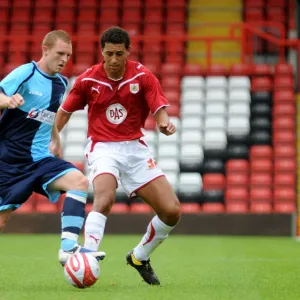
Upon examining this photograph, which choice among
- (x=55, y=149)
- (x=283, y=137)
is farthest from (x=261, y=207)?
(x=55, y=149)

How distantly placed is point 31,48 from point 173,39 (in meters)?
3.73

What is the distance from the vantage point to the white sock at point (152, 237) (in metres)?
7.60

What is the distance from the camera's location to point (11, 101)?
6.80 m

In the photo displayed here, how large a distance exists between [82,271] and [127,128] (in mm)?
1426

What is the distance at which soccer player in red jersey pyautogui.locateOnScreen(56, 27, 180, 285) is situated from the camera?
24.5 feet

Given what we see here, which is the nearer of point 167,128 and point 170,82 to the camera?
point 167,128

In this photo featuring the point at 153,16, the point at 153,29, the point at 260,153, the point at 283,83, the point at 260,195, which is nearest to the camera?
the point at 260,195

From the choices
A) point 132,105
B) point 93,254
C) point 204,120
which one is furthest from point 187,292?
point 204,120

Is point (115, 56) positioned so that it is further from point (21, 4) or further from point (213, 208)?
point (21, 4)

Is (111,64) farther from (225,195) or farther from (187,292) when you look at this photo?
(225,195)

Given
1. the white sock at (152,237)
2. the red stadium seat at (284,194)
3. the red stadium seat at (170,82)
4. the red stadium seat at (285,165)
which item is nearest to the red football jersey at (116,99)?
the white sock at (152,237)

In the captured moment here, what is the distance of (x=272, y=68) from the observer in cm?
1941

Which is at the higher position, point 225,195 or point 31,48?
point 31,48

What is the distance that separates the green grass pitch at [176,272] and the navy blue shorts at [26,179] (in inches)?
26.6
